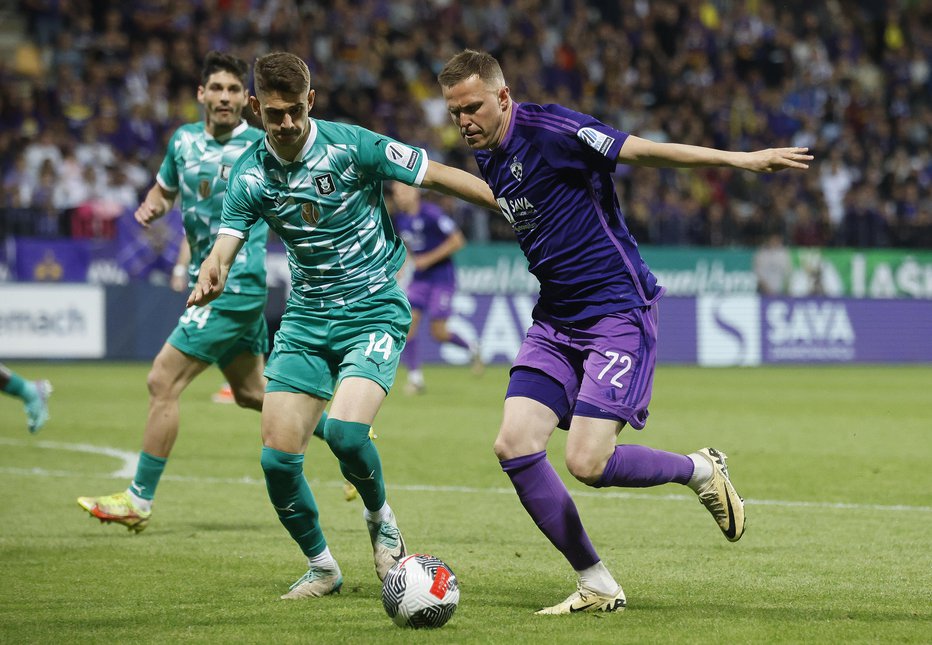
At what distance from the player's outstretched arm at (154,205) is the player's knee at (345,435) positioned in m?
2.63

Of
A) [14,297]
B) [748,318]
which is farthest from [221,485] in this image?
[748,318]

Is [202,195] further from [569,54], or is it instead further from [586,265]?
[569,54]

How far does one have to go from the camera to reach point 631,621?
531 cm

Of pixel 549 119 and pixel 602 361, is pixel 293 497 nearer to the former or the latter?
pixel 602 361

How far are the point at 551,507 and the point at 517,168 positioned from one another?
4.52 feet

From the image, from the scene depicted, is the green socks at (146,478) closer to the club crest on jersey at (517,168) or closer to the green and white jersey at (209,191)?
the green and white jersey at (209,191)

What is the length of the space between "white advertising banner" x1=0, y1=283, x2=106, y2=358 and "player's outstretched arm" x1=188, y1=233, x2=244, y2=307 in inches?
572

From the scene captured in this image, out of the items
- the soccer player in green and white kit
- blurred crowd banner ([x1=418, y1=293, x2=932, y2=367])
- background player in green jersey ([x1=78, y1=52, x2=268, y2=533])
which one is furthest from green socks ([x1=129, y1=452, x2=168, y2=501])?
blurred crowd banner ([x1=418, y1=293, x2=932, y2=367])

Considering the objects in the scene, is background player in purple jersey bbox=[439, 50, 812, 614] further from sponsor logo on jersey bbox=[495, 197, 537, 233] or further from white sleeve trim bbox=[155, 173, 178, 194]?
white sleeve trim bbox=[155, 173, 178, 194]

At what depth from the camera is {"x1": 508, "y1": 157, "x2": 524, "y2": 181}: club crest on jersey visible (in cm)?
566

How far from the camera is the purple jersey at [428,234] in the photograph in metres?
17.0

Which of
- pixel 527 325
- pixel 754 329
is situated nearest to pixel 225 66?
pixel 527 325

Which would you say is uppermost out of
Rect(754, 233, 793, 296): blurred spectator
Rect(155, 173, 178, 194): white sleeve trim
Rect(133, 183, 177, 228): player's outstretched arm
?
Rect(155, 173, 178, 194): white sleeve trim

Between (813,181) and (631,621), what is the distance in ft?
76.0
